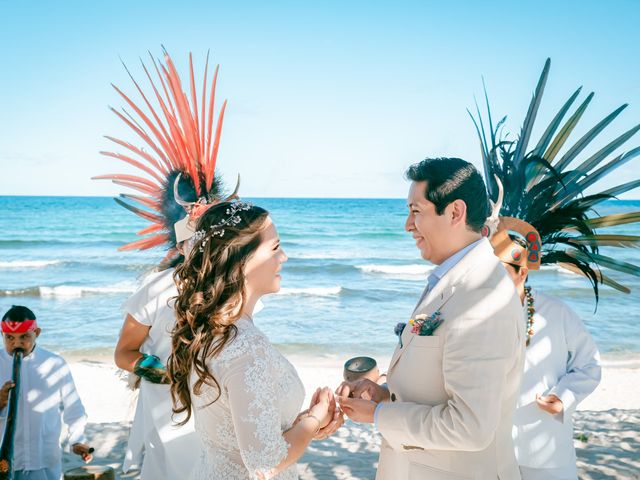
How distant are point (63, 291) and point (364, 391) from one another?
55.6 ft

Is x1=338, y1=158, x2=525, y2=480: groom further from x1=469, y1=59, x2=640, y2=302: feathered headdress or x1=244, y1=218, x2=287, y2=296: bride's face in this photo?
x1=469, y1=59, x2=640, y2=302: feathered headdress

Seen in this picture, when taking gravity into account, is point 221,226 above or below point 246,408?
above

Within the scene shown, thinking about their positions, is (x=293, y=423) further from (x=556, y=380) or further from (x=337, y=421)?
(x=556, y=380)

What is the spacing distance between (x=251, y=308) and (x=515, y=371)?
958 mm

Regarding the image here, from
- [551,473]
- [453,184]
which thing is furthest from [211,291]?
[551,473]

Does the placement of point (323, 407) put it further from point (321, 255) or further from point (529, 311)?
point (321, 255)

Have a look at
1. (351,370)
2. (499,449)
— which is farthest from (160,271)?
(499,449)

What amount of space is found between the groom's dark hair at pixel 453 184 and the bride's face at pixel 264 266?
22.8 inches

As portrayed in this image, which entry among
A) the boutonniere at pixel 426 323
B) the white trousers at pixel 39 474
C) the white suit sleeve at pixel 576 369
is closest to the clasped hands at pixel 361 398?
the boutonniere at pixel 426 323

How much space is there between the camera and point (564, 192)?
3.67m

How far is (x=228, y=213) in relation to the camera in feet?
7.43

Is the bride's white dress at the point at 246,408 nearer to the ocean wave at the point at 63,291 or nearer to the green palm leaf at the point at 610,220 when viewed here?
the green palm leaf at the point at 610,220

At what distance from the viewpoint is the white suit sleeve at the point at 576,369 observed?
3400 millimetres

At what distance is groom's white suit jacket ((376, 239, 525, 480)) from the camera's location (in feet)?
6.53
